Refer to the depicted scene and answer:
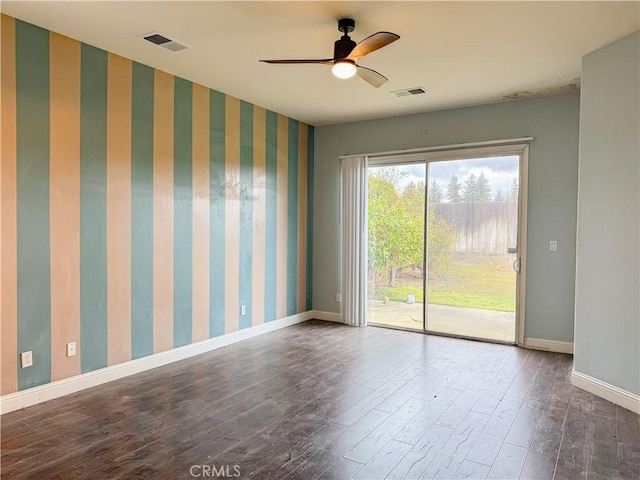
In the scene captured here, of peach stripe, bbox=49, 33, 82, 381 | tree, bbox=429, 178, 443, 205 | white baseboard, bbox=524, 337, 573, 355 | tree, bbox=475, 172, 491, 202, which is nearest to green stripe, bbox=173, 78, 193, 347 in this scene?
peach stripe, bbox=49, 33, 82, 381

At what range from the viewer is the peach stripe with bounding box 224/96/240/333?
5031mm

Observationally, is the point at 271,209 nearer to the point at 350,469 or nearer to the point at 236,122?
the point at 236,122

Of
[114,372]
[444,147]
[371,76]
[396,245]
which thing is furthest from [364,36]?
[114,372]

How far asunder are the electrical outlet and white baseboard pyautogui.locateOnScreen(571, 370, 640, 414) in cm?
442

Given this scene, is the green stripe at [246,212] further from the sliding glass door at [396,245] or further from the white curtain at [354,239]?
the sliding glass door at [396,245]

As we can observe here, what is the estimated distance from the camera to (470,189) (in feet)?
17.4

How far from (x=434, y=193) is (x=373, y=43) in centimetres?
306

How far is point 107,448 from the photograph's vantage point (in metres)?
2.67

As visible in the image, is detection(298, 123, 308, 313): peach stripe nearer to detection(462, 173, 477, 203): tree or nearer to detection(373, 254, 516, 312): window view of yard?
detection(373, 254, 516, 312): window view of yard

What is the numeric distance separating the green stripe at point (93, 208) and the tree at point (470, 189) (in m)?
3.97

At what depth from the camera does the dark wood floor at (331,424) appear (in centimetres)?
248

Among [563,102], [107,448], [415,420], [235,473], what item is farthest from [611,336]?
[107,448]

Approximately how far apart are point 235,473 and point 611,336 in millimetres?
3025

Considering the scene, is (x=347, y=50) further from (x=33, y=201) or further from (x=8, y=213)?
(x=8, y=213)
